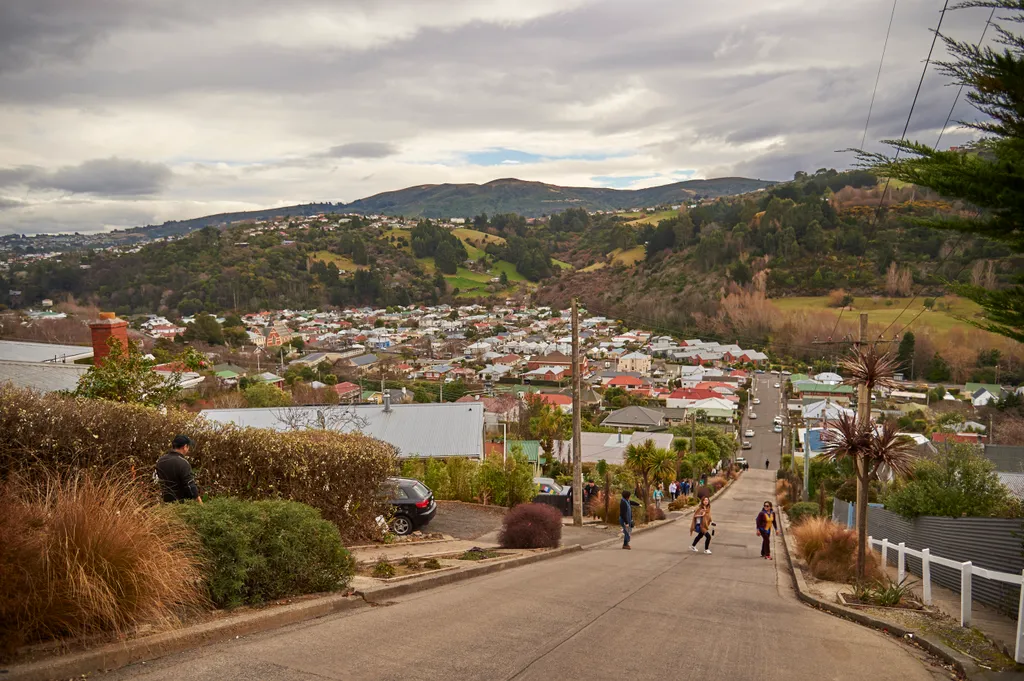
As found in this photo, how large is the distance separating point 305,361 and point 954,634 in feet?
292

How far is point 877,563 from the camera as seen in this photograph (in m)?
12.0

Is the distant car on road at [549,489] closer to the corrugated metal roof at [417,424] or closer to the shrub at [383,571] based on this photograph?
the corrugated metal roof at [417,424]

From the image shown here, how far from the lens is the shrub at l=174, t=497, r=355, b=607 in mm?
5762

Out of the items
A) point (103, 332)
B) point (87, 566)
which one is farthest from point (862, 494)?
point (103, 332)

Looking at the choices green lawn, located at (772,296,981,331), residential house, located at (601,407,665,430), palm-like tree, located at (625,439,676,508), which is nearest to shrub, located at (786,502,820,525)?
palm-like tree, located at (625,439,676,508)

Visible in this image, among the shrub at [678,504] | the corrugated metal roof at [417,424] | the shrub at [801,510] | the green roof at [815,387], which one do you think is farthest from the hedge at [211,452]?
the green roof at [815,387]

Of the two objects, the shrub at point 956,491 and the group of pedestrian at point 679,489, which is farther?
the group of pedestrian at point 679,489

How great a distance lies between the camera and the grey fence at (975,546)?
836cm

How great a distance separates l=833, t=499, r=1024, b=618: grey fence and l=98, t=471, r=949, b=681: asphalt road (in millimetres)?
1846

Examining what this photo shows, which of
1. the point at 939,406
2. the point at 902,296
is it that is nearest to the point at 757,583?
the point at 939,406

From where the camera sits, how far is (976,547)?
945 centimetres

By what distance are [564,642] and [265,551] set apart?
101 inches

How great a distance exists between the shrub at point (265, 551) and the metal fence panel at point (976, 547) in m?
7.19

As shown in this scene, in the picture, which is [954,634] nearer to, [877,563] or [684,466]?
[877,563]
